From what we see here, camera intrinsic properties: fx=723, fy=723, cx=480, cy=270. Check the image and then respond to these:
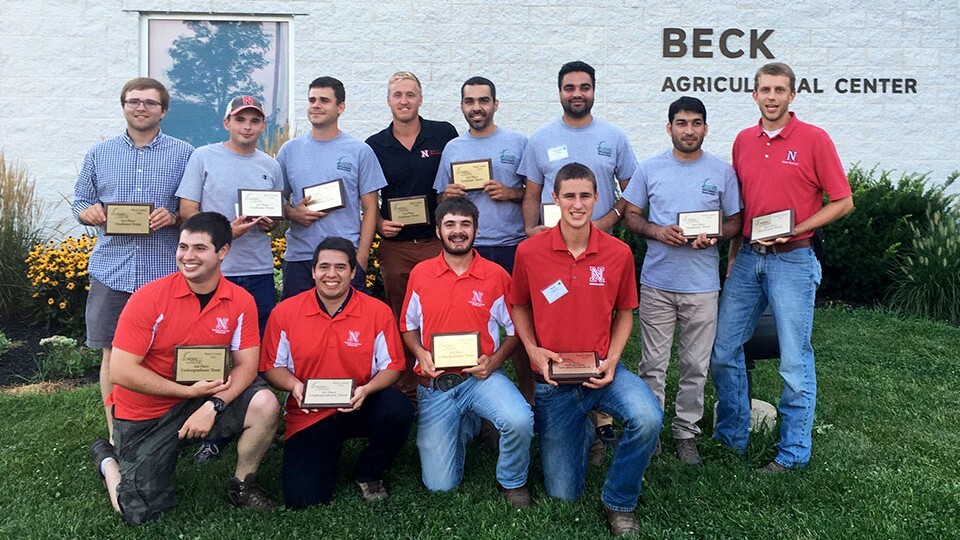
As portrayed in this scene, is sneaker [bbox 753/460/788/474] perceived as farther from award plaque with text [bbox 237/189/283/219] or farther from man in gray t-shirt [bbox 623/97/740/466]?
award plaque with text [bbox 237/189/283/219]

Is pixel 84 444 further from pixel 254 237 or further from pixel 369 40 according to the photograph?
pixel 369 40

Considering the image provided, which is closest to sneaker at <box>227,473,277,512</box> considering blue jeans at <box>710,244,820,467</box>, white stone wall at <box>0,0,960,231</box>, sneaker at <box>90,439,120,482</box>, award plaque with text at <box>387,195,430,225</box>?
sneaker at <box>90,439,120,482</box>

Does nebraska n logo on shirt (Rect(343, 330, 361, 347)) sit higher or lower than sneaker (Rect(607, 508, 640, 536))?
higher

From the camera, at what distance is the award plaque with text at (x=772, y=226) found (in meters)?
4.16

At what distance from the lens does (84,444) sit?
15.9ft

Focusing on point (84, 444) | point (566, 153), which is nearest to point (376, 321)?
point (566, 153)

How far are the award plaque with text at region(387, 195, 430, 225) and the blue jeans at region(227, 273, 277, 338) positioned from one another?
38.3 inches

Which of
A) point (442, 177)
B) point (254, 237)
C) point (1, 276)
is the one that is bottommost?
point (1, 276)

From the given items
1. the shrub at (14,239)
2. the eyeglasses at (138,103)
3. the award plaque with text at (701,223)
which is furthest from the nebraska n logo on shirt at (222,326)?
the shrub at (14,239)

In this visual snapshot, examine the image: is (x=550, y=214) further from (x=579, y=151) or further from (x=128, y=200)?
(x=128, y=200)

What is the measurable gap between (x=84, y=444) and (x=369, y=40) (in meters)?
6.10

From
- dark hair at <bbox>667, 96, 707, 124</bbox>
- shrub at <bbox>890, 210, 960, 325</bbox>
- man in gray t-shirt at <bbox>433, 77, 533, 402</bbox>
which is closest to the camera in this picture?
dark hair at <bbox>667, 96, 707, 124</bbox>

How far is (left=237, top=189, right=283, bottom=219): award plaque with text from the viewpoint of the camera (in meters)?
4.60

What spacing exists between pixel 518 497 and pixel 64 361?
455 cm
